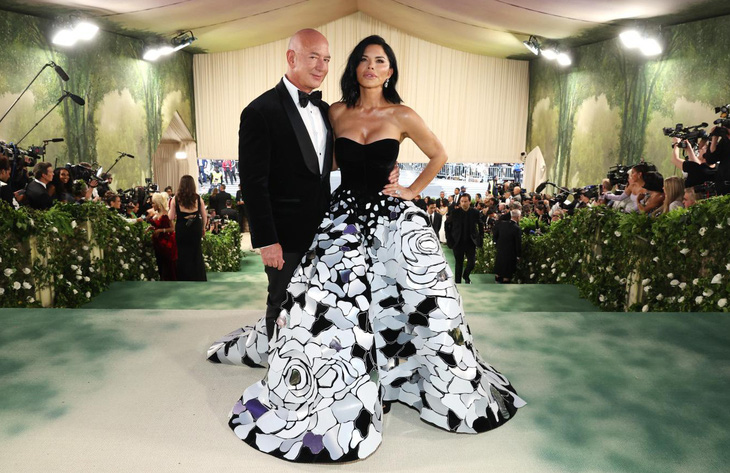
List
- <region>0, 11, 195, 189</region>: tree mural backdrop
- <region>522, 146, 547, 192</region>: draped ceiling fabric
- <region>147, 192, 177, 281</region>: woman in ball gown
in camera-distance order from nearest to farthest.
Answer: <region>147, 192, 177, 281</region>: woman in ball gown → <region>0, 11, 195, 189</region>: tree mural backdrop → <region>522, 146, 547, 192</region>: draped ceiling fabric

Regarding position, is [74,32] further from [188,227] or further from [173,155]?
[188,227]

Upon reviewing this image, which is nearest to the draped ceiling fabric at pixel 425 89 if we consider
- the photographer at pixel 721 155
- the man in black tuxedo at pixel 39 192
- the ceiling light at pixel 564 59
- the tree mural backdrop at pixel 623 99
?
the tree mural backdrop at pixel 623 99

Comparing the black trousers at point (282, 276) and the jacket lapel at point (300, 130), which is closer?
the jacket lapel at point (300, 130)

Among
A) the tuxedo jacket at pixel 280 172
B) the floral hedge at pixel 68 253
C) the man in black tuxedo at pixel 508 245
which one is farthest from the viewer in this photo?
the man in black tuxedo at pixel 508 245

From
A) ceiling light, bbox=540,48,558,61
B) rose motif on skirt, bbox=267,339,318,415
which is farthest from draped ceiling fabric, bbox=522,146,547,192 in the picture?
rose motif on skirt, bbox=267,339,318,415

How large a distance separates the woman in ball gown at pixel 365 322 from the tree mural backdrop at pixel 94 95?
901cm

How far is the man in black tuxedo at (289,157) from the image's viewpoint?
1.95 metres

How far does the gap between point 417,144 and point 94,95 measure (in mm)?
11354

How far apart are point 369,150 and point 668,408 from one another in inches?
65.9

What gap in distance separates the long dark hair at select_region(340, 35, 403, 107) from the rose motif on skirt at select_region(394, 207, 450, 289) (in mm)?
519

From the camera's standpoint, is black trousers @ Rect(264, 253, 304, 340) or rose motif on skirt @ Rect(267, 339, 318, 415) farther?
black trousers @ Rect(264, 253, 304, 340)

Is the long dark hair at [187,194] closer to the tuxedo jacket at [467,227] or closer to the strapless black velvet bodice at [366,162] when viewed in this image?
the strapless black velvet bodice at [366,162]

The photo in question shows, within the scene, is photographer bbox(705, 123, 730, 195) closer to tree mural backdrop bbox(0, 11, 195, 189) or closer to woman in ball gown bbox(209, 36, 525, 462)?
woman in ball gown bbox(209, 36, 525, 462)

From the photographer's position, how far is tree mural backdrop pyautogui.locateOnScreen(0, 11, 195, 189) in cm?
902
